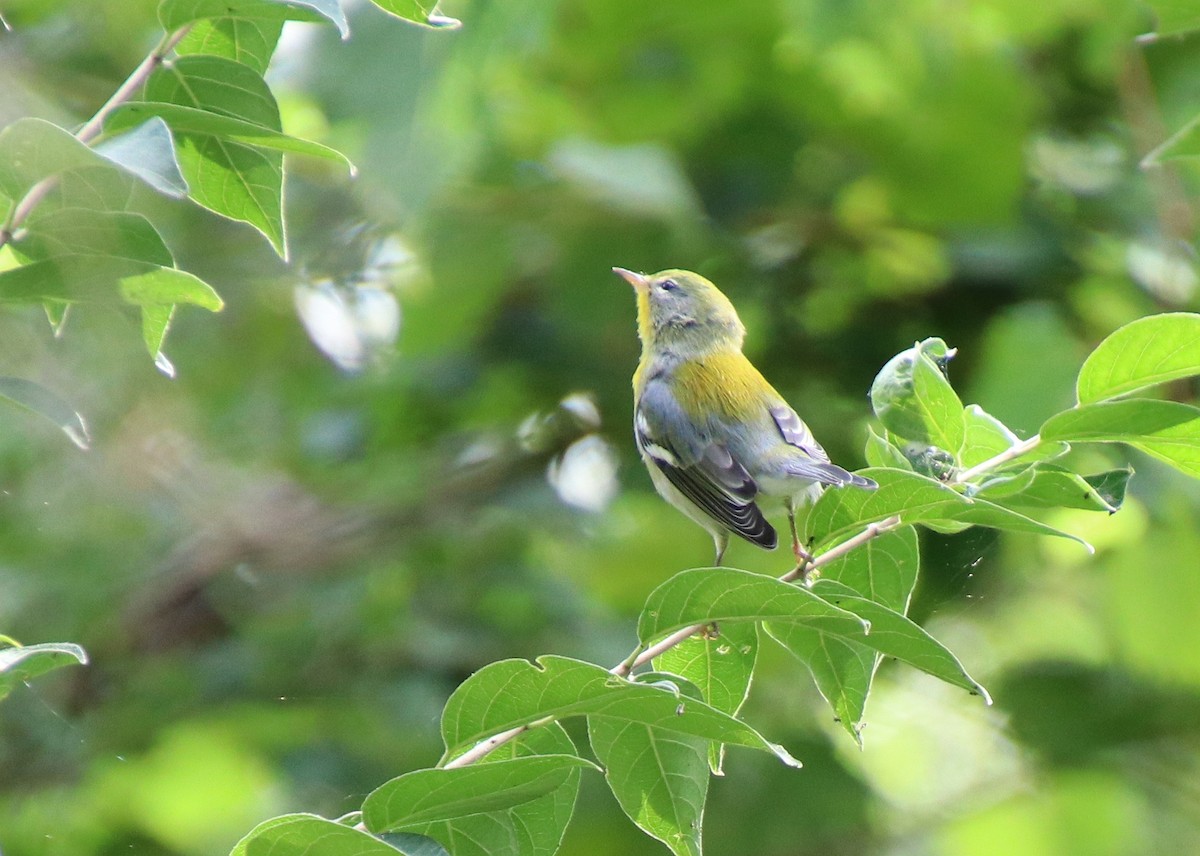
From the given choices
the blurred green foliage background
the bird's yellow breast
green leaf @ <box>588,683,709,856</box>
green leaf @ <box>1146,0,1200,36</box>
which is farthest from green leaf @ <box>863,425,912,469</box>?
the blurred green foliage background

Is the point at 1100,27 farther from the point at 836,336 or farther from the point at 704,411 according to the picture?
the point at 704,411

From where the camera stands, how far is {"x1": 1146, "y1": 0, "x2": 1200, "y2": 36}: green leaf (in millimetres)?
1522

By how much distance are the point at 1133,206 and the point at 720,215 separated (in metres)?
1.36

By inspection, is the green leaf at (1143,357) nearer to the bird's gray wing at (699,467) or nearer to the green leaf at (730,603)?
the green leaf at (730,603)

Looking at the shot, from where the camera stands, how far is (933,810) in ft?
17.0

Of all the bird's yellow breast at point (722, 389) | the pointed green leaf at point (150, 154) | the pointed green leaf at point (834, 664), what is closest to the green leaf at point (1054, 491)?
the pointed green leaf at point (834, 664)

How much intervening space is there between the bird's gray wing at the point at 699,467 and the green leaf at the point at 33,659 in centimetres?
158

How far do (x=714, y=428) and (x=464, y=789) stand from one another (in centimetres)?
181

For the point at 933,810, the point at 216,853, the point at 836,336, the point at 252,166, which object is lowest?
the point at 933,810

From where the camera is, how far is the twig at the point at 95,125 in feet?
3.74

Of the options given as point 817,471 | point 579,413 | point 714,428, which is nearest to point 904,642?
point 817,471

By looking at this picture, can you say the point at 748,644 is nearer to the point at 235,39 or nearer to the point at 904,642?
the point at 904,642

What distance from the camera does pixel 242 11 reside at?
1.27 meters

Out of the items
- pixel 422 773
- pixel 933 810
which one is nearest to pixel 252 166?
pixel 422 773
